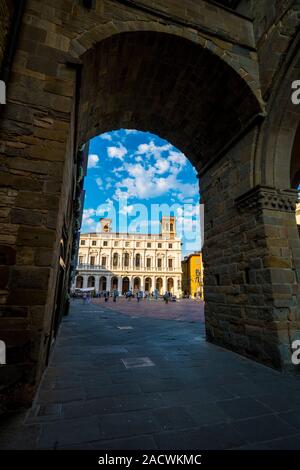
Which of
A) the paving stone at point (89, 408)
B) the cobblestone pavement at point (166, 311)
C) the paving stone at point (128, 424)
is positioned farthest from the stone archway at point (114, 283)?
the paving stone at point (128, 424)

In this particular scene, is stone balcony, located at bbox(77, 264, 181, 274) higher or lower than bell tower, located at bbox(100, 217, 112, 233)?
lower

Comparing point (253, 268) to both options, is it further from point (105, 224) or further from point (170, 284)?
point (105, 224)

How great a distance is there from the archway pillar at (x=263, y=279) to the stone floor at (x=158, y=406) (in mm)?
451

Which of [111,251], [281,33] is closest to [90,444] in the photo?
[281,33]

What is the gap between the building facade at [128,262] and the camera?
58.7m

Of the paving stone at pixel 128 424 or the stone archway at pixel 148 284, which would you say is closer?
the paving stone at pixel 128 424

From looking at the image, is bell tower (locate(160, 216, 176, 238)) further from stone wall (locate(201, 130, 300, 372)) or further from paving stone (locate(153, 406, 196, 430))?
paving stone (locate(153, 406, 196, 430))

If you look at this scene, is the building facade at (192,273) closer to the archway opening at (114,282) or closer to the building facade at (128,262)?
the building facade at (128,262)

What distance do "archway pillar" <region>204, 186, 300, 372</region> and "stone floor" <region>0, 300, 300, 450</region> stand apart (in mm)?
451

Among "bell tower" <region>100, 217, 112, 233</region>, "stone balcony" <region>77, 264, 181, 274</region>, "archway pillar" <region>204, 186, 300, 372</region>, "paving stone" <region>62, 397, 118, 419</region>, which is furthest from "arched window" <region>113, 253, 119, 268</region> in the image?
"paving stone" <region>62, 397, 118, 419</region>

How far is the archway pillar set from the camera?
3879mm

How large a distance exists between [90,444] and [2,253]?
2061 millimetres

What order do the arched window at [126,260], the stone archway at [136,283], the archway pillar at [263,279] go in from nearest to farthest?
the archway pillar at [263,279]
the arched window at [126,260]
the stone archway at [136,283]

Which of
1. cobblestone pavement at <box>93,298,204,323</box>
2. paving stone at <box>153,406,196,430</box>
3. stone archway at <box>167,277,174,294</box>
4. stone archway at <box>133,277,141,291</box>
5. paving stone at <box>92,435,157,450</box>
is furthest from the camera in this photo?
stone archway at <box>167,277,174,294</box>
